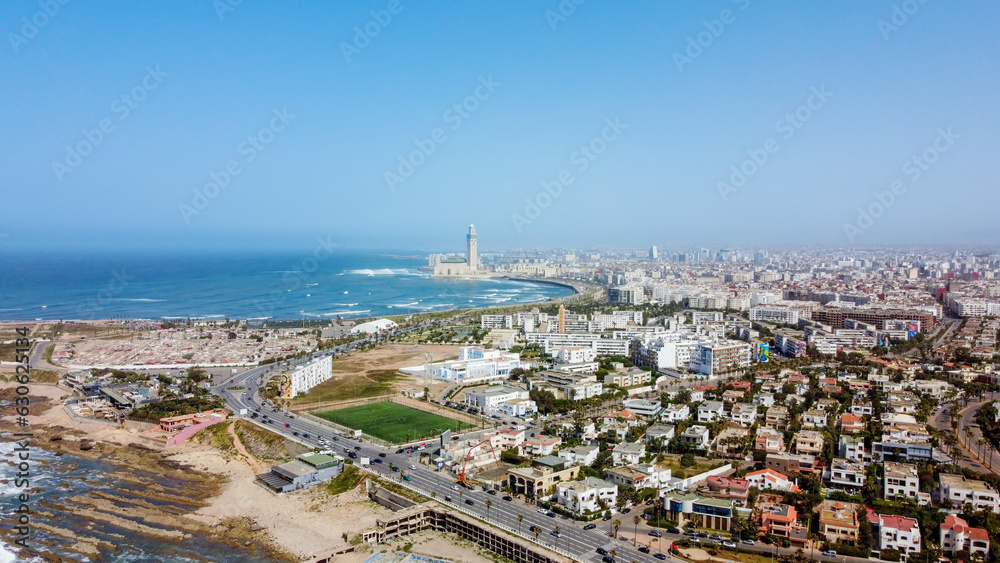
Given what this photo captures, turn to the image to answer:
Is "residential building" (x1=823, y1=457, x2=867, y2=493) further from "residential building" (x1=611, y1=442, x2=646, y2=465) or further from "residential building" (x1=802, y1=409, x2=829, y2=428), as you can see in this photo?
"residential building" (x1=611, y1=442, x2=646, y2=465)

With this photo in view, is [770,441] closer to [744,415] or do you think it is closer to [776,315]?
[744,415]

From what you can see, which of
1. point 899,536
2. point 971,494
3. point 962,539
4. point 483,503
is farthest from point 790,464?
point 483,503

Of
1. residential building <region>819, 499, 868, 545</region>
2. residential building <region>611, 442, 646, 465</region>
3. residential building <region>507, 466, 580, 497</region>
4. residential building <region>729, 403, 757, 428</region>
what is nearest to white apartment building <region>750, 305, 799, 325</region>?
residential building <region>729, 403, 757, 428</region>

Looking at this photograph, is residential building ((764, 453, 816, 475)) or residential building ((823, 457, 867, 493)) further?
residential building ((764, 453, 816, 475))

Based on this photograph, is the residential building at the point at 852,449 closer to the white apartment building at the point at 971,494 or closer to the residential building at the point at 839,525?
the white apartment building at the point at 971,494

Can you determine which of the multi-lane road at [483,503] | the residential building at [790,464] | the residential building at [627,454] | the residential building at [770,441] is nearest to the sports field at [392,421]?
the multi-lane road at [483,503]

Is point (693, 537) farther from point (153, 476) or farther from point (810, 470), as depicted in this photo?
point (153, 476)

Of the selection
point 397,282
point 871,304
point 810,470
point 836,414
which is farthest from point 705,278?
point 810,470
